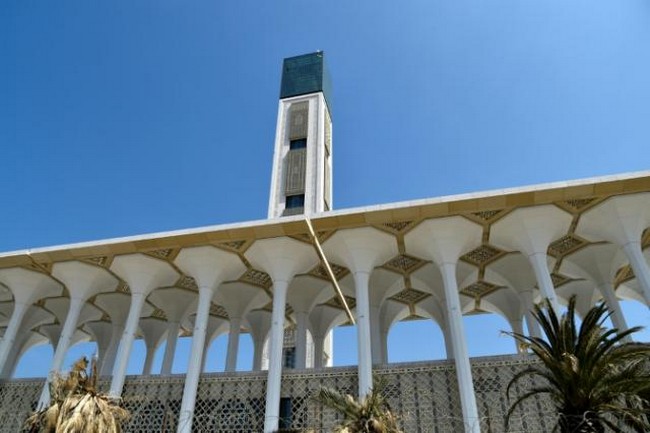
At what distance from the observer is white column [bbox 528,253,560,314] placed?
12.9m

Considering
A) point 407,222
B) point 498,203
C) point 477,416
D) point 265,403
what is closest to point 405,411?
point 477,416

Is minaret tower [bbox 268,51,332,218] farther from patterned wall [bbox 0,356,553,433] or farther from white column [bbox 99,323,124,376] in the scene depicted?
patterned wall [bbox 0,356,553,433]

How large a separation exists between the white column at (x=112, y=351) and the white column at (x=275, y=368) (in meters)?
10.2

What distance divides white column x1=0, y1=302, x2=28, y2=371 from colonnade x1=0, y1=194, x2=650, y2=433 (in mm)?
39

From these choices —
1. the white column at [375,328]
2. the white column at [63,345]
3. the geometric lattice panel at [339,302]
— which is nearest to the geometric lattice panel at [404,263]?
the white column at [375,328]

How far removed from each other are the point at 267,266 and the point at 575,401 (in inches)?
399

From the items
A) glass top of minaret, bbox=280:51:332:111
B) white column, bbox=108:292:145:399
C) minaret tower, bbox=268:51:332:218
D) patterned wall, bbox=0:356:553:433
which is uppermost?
glass top of minaret, bbox=280:51:332:111

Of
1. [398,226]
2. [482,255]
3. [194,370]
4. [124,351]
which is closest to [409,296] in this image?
[482,255]

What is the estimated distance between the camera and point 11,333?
17219 millimetres

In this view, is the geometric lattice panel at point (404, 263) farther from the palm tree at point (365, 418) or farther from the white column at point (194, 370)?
the palm tree at point (365, 418)

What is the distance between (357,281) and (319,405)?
3.88 metres

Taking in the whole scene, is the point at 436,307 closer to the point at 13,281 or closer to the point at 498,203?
Answer: the point at 498,203

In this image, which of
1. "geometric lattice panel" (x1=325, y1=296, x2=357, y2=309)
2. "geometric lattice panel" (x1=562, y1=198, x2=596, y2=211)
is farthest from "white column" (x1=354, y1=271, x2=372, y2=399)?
"geometric lattice panel" (x1=562, y1=198, x2=596, y2=211)

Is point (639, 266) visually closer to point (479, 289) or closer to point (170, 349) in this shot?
point (479, 289)
